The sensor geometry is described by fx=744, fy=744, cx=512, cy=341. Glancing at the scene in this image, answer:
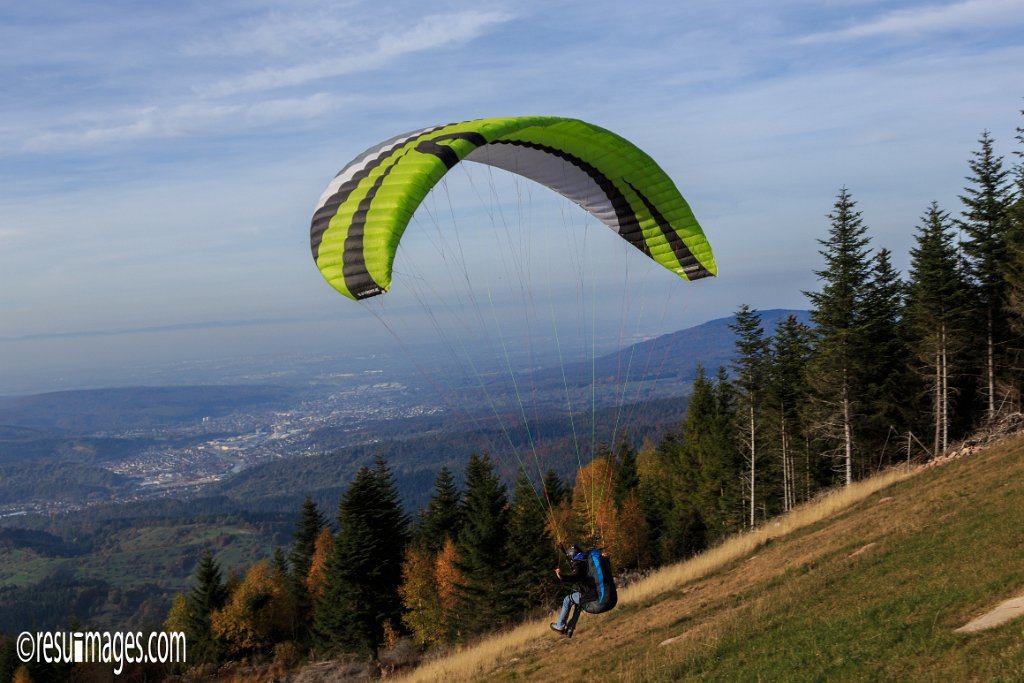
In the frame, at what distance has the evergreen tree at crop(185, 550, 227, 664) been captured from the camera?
144ft

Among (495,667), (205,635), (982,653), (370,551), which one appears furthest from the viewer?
(205,635)

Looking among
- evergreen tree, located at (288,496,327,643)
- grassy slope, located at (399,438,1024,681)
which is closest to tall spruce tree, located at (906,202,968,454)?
grassy slope, located at (399,438,1024,681)

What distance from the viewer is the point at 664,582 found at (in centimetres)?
2248

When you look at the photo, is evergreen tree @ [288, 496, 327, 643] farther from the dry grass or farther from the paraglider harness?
the paraglider harness

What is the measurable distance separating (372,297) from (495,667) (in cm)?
1157

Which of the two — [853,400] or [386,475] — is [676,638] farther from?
[386,475]

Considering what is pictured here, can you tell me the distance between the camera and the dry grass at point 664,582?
1944 centimetres

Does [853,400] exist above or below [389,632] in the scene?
above

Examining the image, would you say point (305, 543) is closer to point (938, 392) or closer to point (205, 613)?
point (205, 613)

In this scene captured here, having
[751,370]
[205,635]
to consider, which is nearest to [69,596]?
[205,635]

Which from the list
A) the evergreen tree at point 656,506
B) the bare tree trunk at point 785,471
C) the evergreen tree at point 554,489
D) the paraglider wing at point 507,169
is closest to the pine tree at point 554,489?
the evergreen tree at point 554,489

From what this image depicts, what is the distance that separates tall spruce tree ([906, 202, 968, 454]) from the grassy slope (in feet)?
19.6

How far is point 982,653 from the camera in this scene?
802 cm

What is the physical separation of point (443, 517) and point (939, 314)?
84.5ft
